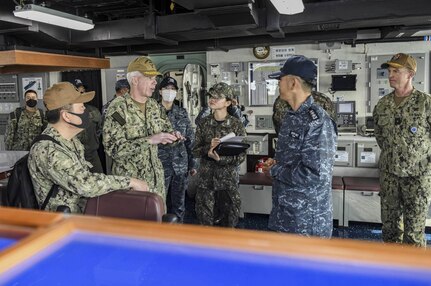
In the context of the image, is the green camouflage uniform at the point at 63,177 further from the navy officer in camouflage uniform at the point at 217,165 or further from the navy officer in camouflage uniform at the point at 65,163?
the navy officer in camouflage uniform at the point at 217,165

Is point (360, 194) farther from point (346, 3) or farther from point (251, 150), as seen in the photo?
point (346, 3)

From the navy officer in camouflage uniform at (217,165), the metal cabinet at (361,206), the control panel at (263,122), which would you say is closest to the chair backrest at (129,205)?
the navy officer in camouflage uniform at (217,165)

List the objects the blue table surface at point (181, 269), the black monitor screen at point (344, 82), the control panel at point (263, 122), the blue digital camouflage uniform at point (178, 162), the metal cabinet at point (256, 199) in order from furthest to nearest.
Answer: the control panel at point (263, 122), the black monitor screen at point (344, 82), the metal cabinet at point (256, 199), the blue digital camouflage uniform at point (178, 162), the blue table surface at point (181, 269)

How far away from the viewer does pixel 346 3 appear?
13.6 ft

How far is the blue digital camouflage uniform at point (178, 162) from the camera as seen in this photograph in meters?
4.55

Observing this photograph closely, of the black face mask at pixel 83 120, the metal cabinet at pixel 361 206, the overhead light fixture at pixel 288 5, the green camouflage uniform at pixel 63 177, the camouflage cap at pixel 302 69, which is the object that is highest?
the overhead light fixture at pixel 288 5

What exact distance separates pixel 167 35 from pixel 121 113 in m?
2.25

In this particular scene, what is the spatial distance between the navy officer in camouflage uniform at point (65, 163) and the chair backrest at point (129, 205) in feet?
0.20

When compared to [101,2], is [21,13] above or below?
below

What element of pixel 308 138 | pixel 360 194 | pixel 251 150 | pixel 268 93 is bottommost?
pixel 360 194

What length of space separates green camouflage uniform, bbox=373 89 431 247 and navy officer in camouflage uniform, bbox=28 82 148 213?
231cm

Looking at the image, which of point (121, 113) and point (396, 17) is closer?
point (121, 113)

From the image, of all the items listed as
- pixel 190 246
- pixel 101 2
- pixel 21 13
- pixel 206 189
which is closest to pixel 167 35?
pixel 101 2

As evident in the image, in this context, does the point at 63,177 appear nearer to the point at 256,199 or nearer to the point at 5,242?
the point at 5,242
